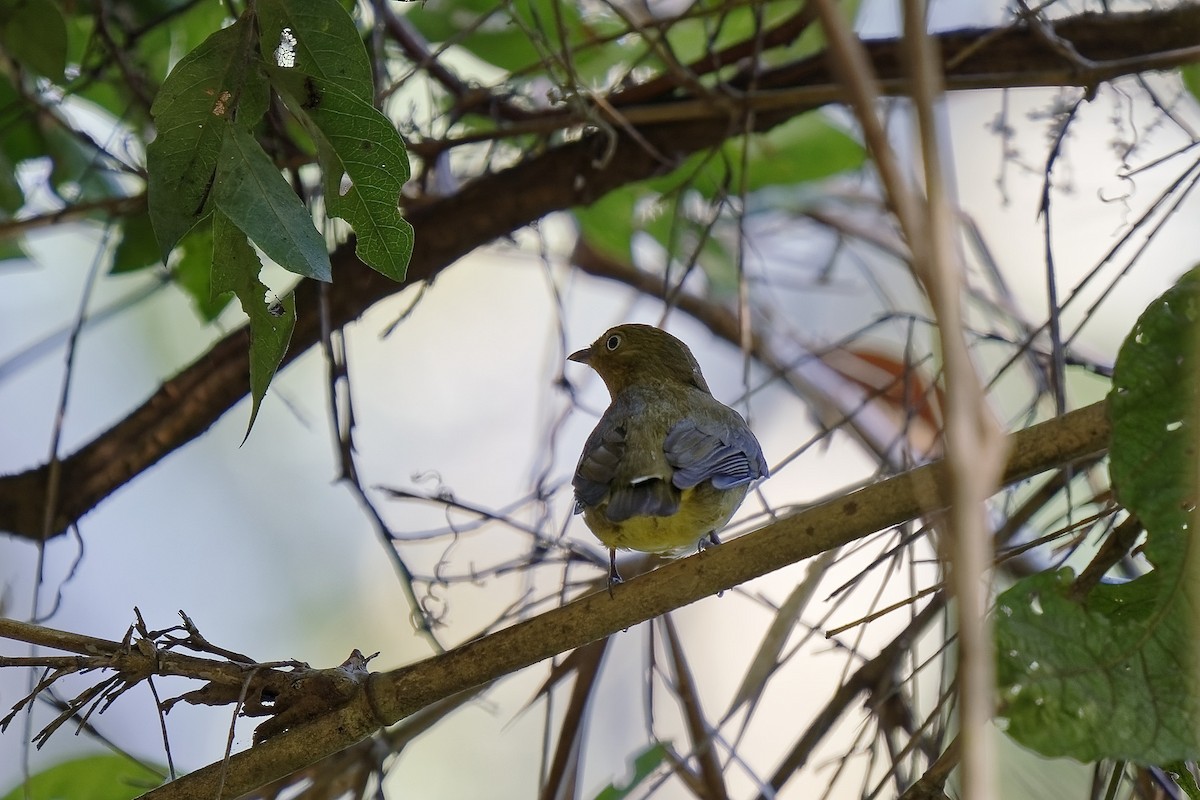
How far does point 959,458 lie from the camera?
2.12 feet

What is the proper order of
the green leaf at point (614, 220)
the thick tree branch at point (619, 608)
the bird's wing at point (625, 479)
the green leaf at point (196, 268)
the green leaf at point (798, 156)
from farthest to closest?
1. the green leaf at point (798, 156)
2. the green leaf at point (614, 220)
3. the green leaf at point (196, 268)
4. the bird's wing at point (625, 479)
5. the thick tree branch at point (619, 608)

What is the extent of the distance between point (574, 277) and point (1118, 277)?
2.42m

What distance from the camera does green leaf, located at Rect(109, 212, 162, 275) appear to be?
3.18m

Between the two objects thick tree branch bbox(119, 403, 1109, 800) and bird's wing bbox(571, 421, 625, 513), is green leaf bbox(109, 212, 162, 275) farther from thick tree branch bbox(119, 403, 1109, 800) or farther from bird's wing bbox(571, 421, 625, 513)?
thick tree branch bbox(119, 403, 1109, 800)

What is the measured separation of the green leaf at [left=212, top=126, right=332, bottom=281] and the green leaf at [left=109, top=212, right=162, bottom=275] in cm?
159

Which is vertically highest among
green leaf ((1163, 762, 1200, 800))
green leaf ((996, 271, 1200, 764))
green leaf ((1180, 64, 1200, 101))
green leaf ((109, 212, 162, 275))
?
green leaf ((109, 212, 162, 275))

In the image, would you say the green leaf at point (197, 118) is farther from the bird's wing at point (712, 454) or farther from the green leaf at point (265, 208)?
the bird's wing at point (712, 454)

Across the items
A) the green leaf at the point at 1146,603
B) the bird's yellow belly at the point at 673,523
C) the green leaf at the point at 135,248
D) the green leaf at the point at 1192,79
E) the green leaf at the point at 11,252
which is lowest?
the green leaf at the point at 1146,603

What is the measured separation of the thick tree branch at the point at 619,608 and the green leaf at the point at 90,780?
3.65 feet

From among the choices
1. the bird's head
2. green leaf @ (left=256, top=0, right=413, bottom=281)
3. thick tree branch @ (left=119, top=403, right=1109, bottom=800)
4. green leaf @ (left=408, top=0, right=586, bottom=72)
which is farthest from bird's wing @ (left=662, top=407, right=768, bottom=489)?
green leaf @ (left=408, top=0, right=586, bottom=72)

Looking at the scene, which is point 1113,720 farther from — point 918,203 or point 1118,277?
point 918,203

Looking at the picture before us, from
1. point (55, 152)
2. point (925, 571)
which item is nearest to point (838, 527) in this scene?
point (925, 571)

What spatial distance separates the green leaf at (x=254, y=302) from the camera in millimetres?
1706

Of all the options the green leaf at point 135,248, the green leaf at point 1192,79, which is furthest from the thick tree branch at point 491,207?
the green leaf at point 135,248
